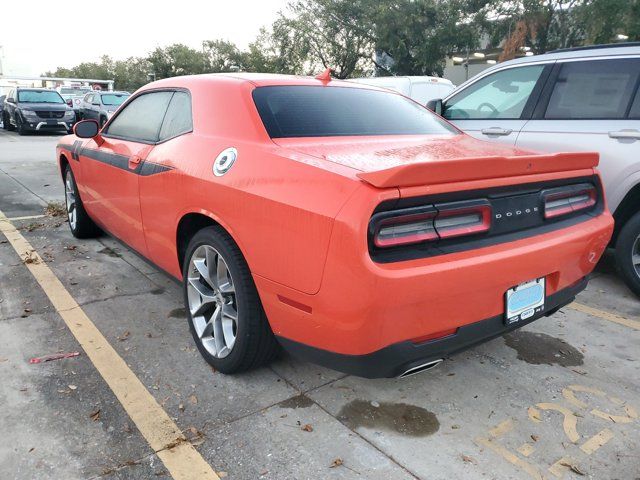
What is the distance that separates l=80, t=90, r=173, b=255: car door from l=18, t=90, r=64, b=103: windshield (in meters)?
16.7

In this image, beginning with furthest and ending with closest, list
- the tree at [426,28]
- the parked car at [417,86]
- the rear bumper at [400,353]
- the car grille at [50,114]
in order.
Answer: the tree at [426,28] < the car grille at [50,114] < the parked car at [417,86] < the rear bumper at [400,353]

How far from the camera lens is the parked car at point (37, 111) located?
1777cm

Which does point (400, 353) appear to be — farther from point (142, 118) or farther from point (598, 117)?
point (598, 117)

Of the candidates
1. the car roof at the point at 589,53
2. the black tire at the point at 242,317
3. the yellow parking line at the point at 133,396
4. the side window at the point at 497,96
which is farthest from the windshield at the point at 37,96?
the black tire at the point at 242,317

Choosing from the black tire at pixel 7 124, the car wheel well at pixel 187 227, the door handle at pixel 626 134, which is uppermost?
the door handle at pixel 626 134

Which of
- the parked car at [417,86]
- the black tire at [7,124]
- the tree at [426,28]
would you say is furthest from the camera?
the tree at [426,28]

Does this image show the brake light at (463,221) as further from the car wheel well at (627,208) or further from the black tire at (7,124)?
the black tire at (7,124)

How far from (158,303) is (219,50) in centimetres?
6632

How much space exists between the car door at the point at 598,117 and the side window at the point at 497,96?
204mm

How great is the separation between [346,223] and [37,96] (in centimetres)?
2048

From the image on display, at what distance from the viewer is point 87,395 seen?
2.60 meters

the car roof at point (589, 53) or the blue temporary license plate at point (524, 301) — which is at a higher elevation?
the car roof at point (589, 53)

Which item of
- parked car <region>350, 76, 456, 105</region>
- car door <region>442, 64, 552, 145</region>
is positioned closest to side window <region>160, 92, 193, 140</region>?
car door <region>442, 64, 552, 145</region>

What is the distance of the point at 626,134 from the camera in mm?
3889
